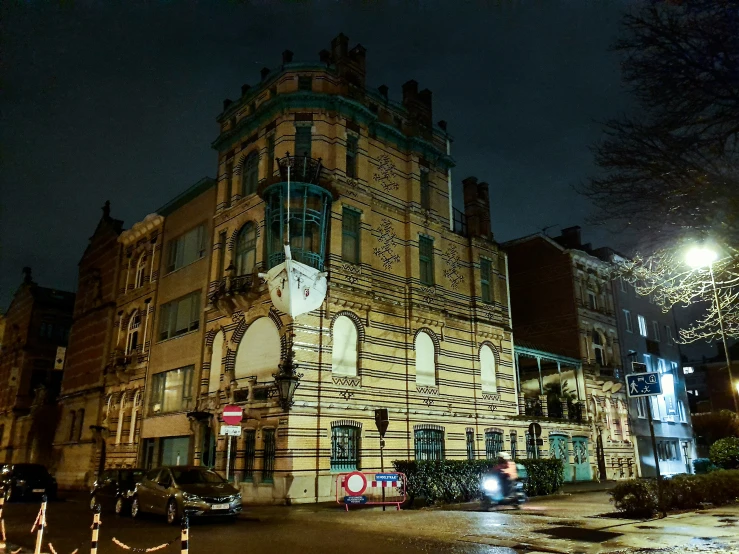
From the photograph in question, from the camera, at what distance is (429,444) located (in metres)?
24.7

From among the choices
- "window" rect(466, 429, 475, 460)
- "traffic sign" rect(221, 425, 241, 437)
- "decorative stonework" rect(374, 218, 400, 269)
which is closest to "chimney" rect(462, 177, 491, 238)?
"decorative stonework" rect(374, 218, 400, 269)

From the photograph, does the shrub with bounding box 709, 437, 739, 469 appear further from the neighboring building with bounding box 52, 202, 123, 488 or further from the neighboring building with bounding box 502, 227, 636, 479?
the neighboring building with bounding box 52, 202, 123, 488

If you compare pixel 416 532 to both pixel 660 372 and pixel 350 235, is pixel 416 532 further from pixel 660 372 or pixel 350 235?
pixel 660 372

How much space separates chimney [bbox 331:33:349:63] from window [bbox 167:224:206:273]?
10560mm

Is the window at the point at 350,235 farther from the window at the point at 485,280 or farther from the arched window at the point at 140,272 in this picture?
the arched window at the point at 140,272

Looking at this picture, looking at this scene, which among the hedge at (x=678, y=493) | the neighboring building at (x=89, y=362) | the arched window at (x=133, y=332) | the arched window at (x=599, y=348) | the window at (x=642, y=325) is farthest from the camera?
the window at (x=642, y=325)

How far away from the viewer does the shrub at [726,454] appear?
24.2 metres

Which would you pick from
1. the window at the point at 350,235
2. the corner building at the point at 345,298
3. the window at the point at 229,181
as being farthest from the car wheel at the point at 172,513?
the window at the point at 229,181

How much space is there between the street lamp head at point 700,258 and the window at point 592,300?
24812 millimetres

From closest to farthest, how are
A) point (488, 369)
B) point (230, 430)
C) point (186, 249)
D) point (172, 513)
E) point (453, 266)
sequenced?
point (172, 513) < point (230, 430) < point (453, 266) < point (488, 369) < point (186, 249)

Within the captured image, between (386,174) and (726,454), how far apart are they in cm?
1914

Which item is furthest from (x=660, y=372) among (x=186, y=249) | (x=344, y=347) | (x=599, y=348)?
(x=186, y=249)

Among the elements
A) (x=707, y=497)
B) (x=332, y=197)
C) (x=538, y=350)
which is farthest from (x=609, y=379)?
(x=332, y=197)

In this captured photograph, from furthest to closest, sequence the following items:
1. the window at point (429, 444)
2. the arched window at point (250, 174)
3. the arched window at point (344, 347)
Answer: the arched window at point (250, 174)
the window at point (429, 444)
the arched window at point (344, 347)
